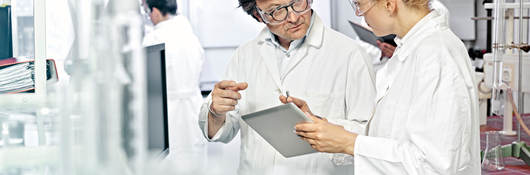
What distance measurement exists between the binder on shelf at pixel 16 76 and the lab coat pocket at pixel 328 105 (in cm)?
116

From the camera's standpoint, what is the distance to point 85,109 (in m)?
0.29

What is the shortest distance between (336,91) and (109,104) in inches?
50.6

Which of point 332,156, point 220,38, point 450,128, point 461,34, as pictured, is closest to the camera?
point 450,128

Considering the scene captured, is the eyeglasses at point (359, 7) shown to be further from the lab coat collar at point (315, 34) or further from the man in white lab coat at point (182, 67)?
the man in white lab coat at point (182, 67)

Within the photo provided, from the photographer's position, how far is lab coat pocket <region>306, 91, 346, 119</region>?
5.04 feet

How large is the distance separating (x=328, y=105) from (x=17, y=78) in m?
1.18

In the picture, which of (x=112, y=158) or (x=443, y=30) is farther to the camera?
(x=443, y=30)

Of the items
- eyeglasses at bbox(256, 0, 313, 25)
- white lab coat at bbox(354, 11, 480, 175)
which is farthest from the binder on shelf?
eyeglasses at bbox(256, 0, 313, 25)

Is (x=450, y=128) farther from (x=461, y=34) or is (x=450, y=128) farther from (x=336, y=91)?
(x=461, y=34)

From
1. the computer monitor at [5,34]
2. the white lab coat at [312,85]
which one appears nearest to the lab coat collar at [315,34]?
the white lab coat at [312,85]

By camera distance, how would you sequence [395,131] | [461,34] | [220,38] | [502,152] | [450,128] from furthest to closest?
[461,34] → [220,38] → [502,152] → [395,131] → [450,128]

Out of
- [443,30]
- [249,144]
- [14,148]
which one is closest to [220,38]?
[249,144]

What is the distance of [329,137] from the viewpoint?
3.92ft

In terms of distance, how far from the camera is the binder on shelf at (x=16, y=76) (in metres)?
0.39
